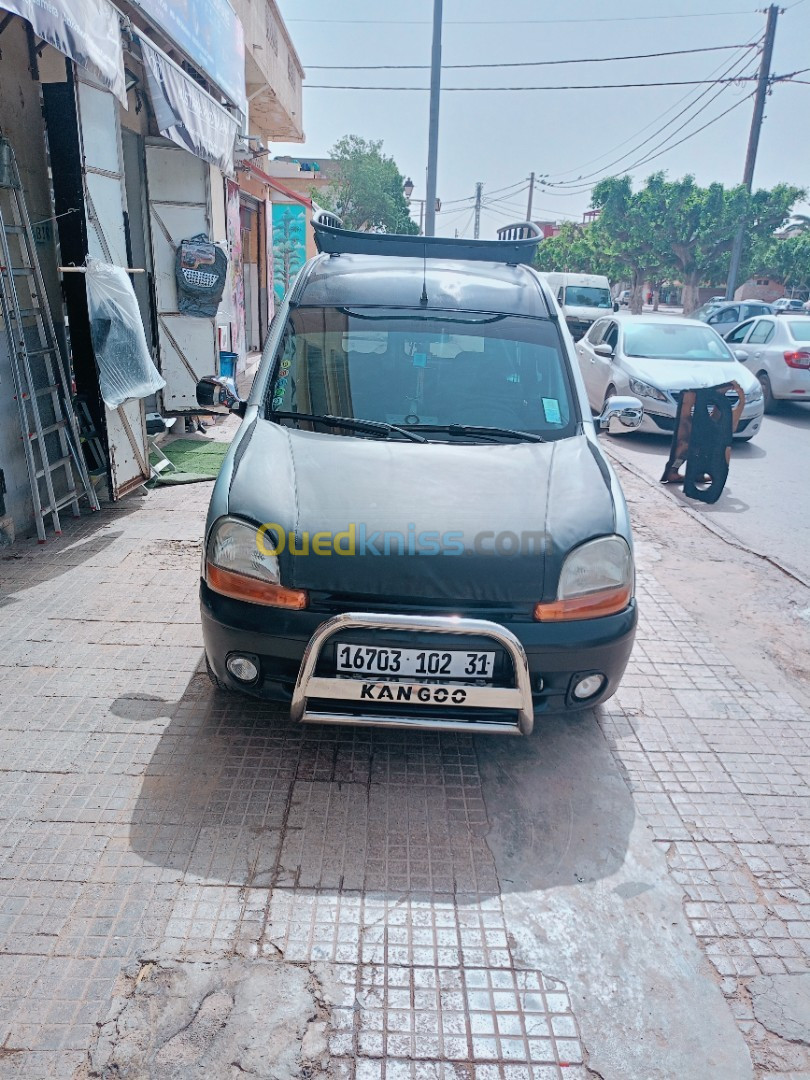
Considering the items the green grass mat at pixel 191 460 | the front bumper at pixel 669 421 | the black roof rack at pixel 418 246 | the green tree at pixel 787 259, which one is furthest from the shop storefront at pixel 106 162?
the green tree at pixel 787 259

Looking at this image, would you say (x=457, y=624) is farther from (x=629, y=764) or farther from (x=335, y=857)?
(x=629, y=764)

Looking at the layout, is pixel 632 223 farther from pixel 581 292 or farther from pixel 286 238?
pixel 286 238

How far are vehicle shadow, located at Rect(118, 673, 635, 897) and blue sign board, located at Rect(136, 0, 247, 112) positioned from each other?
253 inches

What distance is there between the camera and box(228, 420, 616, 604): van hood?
285cm

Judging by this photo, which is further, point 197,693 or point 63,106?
point 63,106

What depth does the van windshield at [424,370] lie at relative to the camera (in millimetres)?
3756

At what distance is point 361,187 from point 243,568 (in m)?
34.5

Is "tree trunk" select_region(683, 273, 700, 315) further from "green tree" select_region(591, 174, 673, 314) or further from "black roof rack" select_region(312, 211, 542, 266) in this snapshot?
"black roof rack" select_region(312, 211, 542, 266)

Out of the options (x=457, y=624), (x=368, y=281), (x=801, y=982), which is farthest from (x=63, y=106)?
(x=801, y=982)

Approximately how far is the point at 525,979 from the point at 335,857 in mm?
759

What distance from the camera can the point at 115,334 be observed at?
604 cm

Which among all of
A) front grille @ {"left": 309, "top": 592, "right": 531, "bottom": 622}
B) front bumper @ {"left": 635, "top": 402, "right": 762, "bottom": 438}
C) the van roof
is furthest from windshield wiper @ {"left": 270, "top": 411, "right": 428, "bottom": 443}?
front bumper @ {"left": 635, "top": 402, "right": 762, "bottom": 438}

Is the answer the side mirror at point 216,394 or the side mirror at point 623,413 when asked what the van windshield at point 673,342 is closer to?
the side mirror at point 623,413

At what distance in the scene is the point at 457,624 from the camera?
108 inches
